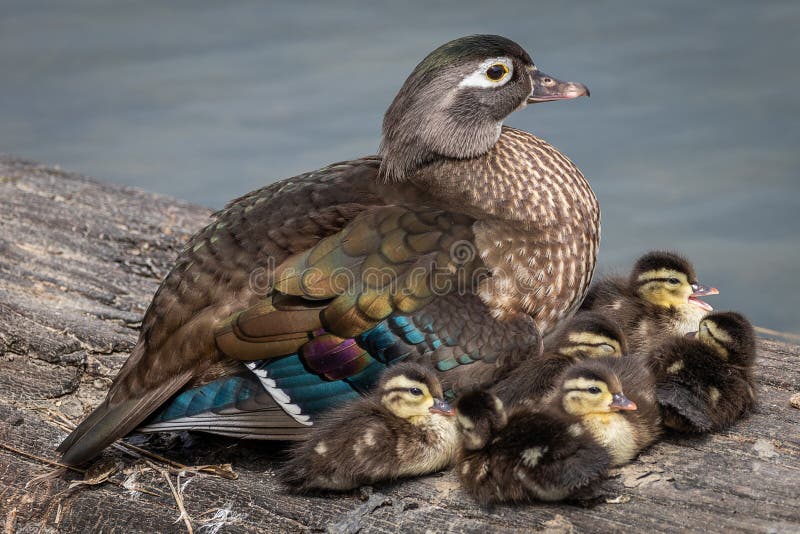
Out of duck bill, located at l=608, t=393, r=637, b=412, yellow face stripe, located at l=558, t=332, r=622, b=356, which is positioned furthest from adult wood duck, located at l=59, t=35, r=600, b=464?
duck bill, located at l=608, t=393, r=637, b=412

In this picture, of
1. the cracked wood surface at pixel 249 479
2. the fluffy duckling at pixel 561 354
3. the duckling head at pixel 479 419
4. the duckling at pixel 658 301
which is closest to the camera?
the cracked wood surface at pixel 249 479

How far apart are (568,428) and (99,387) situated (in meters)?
1.78

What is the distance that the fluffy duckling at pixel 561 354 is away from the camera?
2.71 m

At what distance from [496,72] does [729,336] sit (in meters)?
1.13

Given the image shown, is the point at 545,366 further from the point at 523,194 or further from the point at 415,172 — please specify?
the point at 415,172

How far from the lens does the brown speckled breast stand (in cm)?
288

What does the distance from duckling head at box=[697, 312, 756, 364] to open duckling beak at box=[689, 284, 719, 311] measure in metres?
0.36

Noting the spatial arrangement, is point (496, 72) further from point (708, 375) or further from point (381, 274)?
point (708, 375)

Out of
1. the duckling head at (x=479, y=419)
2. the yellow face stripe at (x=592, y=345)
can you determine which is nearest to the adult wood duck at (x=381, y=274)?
the yellow face stripe at (x=592, y=345)

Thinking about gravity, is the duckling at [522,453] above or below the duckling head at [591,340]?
below

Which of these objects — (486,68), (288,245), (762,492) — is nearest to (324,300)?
(288,245)

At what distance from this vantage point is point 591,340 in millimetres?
2857

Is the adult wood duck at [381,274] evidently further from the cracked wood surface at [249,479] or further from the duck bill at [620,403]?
the duck bill at [620,403]

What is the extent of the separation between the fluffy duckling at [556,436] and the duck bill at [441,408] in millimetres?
70
